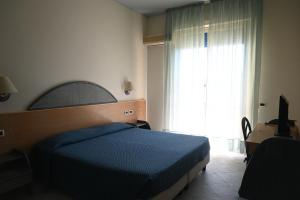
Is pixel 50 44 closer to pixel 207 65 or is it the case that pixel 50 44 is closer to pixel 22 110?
pixel 22 110

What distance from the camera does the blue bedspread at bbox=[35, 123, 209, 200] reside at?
189 centimetres

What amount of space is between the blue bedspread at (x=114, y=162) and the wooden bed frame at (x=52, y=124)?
12 centimetres

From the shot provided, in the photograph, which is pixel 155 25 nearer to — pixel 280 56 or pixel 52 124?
pixel 280 56

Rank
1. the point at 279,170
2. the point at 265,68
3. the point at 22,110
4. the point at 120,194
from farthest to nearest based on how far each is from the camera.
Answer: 1. the point at 265,68
2. the point at 22,110
3. the point at 120,194
4. the point at 279,170

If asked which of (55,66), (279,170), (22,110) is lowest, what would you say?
(279,170)

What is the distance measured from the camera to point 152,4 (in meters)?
4.10

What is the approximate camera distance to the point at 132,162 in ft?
6.92

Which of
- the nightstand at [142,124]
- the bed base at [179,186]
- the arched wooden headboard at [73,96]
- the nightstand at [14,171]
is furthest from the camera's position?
the nightstand at [142,124]

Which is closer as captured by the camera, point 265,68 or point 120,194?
point 120,194

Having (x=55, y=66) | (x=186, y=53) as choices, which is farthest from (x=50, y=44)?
(x=186, y=53)

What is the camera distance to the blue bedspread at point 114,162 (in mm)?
1887

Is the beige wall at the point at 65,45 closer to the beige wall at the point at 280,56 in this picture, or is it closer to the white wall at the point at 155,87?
the white wall at the point at 155,87

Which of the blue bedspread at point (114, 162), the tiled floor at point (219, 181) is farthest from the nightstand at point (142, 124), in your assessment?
the tiled floor at point (219, 181)

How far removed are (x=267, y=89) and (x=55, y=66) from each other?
134 inches
